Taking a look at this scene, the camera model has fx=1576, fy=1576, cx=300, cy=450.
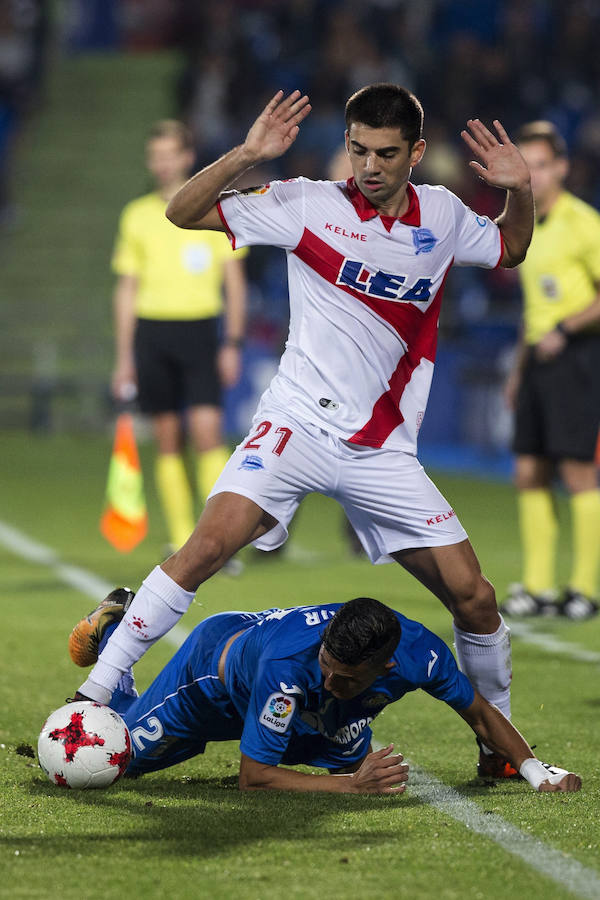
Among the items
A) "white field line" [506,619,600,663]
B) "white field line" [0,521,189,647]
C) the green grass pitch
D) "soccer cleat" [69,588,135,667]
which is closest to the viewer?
the green grass pitch

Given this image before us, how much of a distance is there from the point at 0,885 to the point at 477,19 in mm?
23201

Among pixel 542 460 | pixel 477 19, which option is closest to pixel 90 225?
pixel 477 19

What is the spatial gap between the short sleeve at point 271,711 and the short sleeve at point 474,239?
1446 mm

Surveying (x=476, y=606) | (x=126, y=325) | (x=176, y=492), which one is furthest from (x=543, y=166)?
(x=476, y=606)

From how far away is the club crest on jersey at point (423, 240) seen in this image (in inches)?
190

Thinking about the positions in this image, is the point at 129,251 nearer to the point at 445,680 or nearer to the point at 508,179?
the point at 508,179

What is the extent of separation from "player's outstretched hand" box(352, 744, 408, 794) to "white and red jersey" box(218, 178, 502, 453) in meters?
0.97

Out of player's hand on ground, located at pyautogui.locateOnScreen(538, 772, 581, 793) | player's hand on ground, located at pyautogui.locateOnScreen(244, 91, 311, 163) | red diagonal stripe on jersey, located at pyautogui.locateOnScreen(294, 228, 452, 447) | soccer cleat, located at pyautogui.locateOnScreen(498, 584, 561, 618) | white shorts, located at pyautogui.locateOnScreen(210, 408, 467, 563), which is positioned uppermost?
player's hand on ground, located at pyautogui.locateOnScreen(244, 91, 311, 163)

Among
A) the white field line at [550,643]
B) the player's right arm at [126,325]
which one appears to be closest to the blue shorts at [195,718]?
the white field line at [550,643]

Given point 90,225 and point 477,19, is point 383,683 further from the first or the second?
point 477,19

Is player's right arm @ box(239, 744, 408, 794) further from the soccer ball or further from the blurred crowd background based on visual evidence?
the blurred crowd background

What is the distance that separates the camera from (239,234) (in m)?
4.71

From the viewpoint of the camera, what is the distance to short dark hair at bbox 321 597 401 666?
4.20m

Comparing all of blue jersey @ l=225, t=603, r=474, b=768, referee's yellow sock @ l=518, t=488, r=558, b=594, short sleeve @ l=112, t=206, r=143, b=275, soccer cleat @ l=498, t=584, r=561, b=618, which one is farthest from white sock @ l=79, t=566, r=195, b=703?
short sleeve @ l=112, t=206, r=143, b=275
